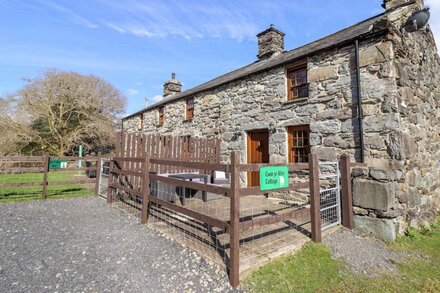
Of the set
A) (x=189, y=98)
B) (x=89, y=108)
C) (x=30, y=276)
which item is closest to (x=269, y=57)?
(x=189, y=98)

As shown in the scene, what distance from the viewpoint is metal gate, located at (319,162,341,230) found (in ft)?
17.5

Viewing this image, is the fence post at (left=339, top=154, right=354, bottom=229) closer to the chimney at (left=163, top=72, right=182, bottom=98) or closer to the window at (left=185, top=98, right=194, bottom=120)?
the window at (left=185, top=98, right=194, bottom=120)

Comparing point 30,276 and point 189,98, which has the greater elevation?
point 189,98

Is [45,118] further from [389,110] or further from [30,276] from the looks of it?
[389,110]

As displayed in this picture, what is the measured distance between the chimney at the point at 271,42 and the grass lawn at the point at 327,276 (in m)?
9.54

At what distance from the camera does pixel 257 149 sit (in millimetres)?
8742

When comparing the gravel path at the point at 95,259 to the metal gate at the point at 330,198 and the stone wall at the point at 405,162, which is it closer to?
the metal gate at the point at 330,198

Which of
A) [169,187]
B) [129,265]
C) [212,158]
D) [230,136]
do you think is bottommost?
[129,265]

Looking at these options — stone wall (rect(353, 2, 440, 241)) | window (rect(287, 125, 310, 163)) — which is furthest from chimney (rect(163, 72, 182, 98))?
stone wall (rect(353, 2, 440, 241))

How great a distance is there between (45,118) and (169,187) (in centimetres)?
1761

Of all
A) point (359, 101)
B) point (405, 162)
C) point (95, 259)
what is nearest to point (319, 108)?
point (359, 101)

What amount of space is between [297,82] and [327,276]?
19.1ft

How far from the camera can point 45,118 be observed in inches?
747

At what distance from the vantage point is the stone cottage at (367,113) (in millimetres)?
5312
